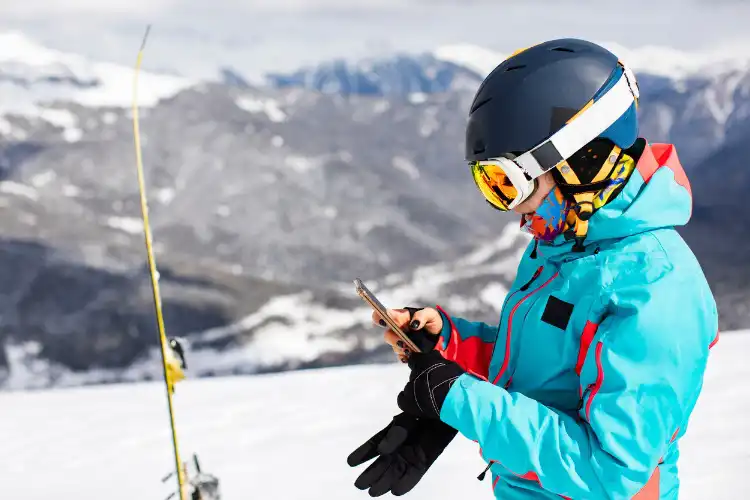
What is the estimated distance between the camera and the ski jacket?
2.58 ft

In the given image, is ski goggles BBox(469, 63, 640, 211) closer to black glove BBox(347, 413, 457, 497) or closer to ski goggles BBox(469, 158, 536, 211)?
ski goggles BBox(469, 158, 536, 211)

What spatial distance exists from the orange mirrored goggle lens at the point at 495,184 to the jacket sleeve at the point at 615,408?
21cm

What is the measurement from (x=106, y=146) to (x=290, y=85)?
2494 millimetres

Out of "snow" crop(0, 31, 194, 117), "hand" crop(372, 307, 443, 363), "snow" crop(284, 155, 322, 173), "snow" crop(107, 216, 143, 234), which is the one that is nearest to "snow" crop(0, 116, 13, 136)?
"snow" crop(0, 31, 194, 117)

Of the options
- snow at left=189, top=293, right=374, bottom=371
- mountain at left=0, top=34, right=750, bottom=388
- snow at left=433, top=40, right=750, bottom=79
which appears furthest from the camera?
snow at left=433, top=40, right=750, bottom=79

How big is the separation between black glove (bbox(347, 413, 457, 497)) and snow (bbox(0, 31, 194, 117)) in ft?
26.0

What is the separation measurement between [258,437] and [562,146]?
2.39 metres

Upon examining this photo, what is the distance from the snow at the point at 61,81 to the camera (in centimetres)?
817

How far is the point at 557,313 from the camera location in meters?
0.91

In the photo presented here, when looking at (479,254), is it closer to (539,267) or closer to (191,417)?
(191,417)

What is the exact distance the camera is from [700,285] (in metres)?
0.84

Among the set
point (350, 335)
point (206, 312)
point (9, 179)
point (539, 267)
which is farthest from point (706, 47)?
point (539, 267)

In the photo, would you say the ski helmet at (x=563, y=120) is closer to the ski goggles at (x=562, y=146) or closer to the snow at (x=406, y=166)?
the ski goggles at (x=562, y=146)

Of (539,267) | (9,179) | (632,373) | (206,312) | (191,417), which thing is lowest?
(632,373)
